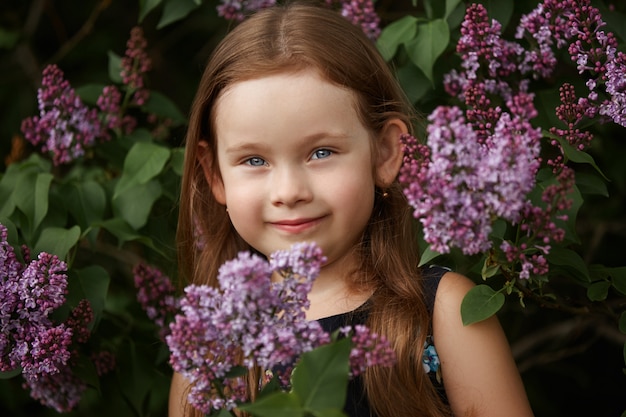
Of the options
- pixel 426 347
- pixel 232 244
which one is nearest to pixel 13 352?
pixel 232 244

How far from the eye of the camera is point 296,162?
6.81ft

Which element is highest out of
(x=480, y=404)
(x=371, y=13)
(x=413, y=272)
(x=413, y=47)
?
(x=371, y=13)

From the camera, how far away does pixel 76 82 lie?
4.10 m

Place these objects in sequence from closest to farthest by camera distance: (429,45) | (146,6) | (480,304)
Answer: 1. (480,304)
2. (429,45)
3. (146,6)

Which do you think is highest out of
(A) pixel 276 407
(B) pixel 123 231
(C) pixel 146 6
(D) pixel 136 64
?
(C) pixel 146 6

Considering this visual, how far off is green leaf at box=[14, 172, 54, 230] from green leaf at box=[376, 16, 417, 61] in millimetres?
950

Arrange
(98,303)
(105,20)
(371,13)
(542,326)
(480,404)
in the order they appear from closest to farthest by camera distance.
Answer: (480,404), (98,303), (371,13), (542,326), (105,20)

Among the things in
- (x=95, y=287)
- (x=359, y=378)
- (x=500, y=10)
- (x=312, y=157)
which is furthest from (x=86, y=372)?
(x=500, y=10)

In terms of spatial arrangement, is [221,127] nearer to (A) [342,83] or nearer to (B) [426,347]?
(A) [342,83]

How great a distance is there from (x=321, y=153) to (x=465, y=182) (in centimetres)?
51

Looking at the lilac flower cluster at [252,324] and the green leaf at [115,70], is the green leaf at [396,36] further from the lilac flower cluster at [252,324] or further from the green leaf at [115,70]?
the lilac flower cluster at [252,324]

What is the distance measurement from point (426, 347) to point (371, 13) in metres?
1.00

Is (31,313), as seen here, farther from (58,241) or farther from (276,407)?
(276,407)

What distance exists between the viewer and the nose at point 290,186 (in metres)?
2.04
